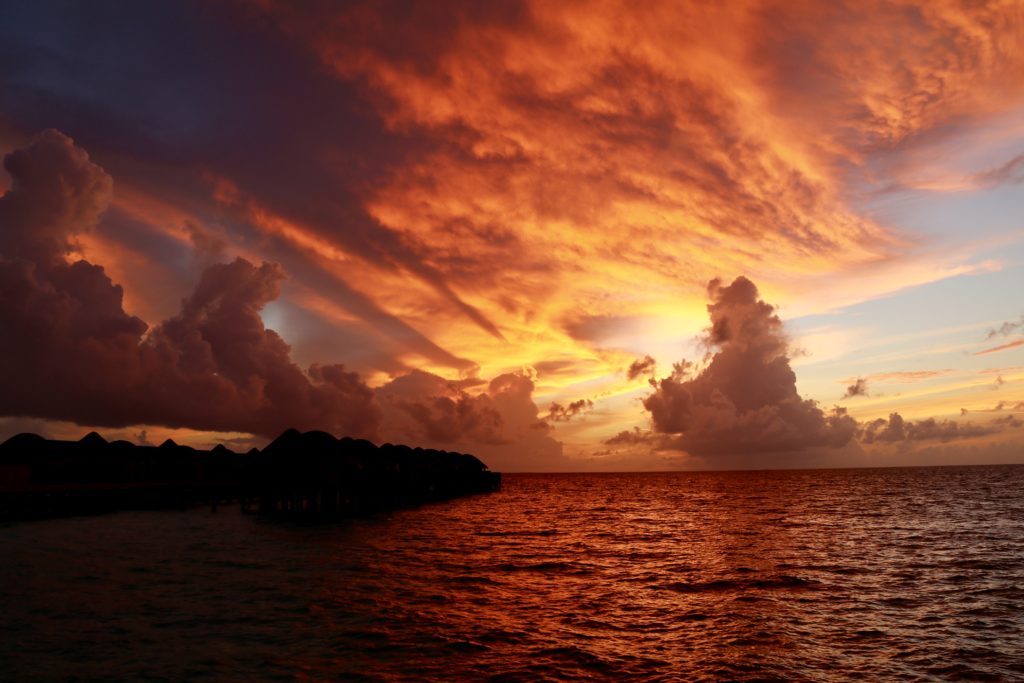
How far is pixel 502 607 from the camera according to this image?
23.6 m

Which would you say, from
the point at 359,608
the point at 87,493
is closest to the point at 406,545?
the point at 359,608

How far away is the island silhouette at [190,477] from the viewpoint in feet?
190

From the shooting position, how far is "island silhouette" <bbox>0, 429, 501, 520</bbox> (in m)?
57.9

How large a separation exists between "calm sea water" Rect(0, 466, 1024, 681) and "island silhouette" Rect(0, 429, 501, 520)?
13.0 m

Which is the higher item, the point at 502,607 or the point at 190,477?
the point at 190,477

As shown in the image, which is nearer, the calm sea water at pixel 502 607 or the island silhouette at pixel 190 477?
the calm sea water at pixel 502 607

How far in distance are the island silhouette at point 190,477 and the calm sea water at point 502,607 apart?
12986mm

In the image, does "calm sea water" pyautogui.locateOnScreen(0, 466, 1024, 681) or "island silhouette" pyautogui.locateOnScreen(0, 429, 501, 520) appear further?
"island silhouette" pyautogui.locateOnScreen(0, 429, 501, 520)

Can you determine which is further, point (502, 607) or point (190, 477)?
point (190, 477)

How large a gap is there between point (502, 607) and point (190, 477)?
7075 centimetres

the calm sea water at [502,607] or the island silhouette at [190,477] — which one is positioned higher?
the island silhouette at [190,477]

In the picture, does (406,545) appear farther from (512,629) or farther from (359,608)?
(512,629)

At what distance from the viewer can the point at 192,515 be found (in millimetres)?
61719

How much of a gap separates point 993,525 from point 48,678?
66902 mm
